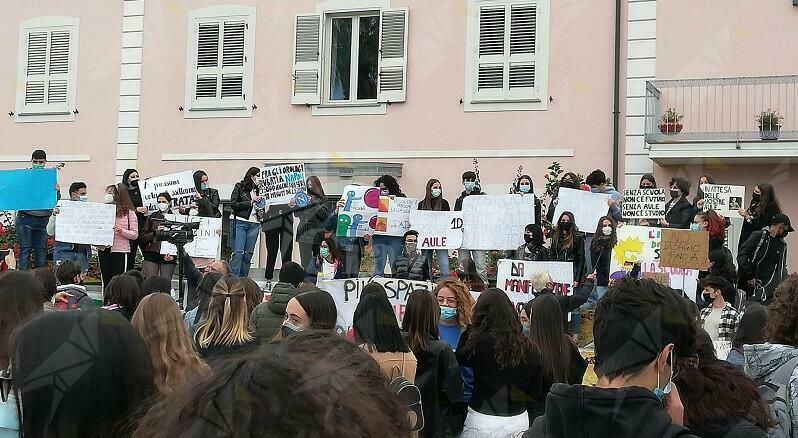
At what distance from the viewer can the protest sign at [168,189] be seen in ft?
45.2

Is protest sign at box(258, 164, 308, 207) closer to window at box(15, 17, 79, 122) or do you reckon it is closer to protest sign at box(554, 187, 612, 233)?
protest sign at box(554, 187, 612, 233)

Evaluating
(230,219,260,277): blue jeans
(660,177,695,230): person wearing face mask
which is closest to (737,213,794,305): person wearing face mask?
(660,177,695,230): person wearing face mask

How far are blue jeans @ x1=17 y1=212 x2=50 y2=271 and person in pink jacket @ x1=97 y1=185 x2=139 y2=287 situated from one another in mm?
1009

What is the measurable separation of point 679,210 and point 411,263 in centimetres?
339

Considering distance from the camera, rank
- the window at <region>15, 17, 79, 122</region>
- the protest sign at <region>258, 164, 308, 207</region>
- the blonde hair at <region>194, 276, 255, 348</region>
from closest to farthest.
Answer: the blonde hair at <region>194, 276, 255, 348</region>, the protest sign at <region>258, 164, 308, 207</region>, the window at <region>15, 17, 79, 122</region>

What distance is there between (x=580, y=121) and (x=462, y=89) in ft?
6.91

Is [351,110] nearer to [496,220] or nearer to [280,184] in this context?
[280,184]

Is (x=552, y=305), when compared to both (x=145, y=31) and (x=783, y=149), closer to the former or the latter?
(x=783, y=149)

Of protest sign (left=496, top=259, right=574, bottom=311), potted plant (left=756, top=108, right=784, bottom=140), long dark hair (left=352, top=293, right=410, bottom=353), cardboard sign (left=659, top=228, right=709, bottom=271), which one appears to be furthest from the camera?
potted plant (left=756, top=108, right=784, bottom=140)

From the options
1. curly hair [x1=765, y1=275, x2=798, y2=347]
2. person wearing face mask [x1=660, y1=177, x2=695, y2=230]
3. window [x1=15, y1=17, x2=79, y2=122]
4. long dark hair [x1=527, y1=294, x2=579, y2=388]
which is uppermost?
window [x1=15, y1=17, x2=79, y2=122]

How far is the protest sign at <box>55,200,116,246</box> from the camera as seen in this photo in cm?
1266

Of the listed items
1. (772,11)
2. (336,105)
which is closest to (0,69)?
(336,105)

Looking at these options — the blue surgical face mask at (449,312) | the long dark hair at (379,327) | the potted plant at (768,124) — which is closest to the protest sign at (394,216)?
the potted plant at (768,124)

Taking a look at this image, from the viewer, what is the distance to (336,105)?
17.8 m
